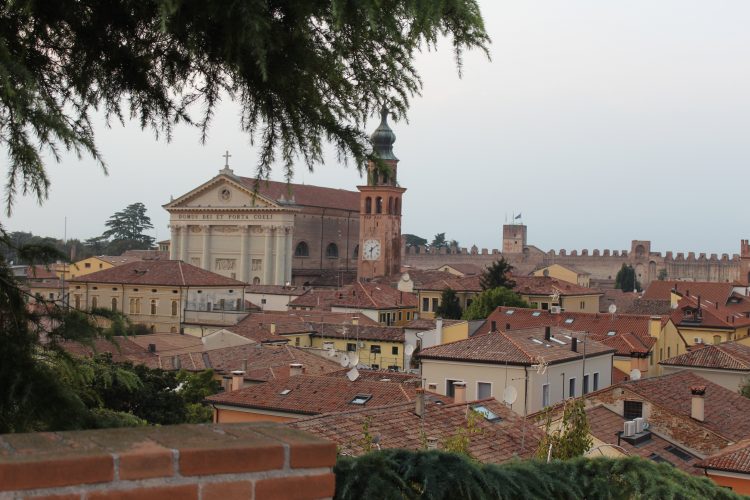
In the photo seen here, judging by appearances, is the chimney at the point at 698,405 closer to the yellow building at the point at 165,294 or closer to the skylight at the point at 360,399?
the skylight at the point at 360,399

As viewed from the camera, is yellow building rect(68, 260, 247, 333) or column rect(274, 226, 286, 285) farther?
column rect(274, 226, 286, 285)

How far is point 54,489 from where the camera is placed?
246 cm

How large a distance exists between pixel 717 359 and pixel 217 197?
5488 centimetres

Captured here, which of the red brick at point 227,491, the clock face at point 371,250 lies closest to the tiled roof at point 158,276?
the clock face at point 371,250

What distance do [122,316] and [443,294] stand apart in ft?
191

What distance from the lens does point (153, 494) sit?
8.47 ft

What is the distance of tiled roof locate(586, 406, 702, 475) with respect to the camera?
18.4 metres

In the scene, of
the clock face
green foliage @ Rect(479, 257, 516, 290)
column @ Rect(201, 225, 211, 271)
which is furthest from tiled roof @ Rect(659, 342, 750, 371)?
column @ Rect(201, 225, 211, 271)

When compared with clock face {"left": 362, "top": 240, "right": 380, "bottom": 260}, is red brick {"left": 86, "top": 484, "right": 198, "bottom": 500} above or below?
below

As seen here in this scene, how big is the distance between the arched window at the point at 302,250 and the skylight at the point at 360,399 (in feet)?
205

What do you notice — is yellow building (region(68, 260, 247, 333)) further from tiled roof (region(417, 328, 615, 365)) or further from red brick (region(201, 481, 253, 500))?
red brick (region(201, 481, 253, 500))

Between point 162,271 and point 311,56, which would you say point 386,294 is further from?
point 311,56

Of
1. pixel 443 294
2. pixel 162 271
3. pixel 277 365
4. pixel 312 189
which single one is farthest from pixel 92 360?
pixel 312 189

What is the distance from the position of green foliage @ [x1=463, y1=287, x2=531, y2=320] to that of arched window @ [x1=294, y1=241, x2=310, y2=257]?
101 ft
